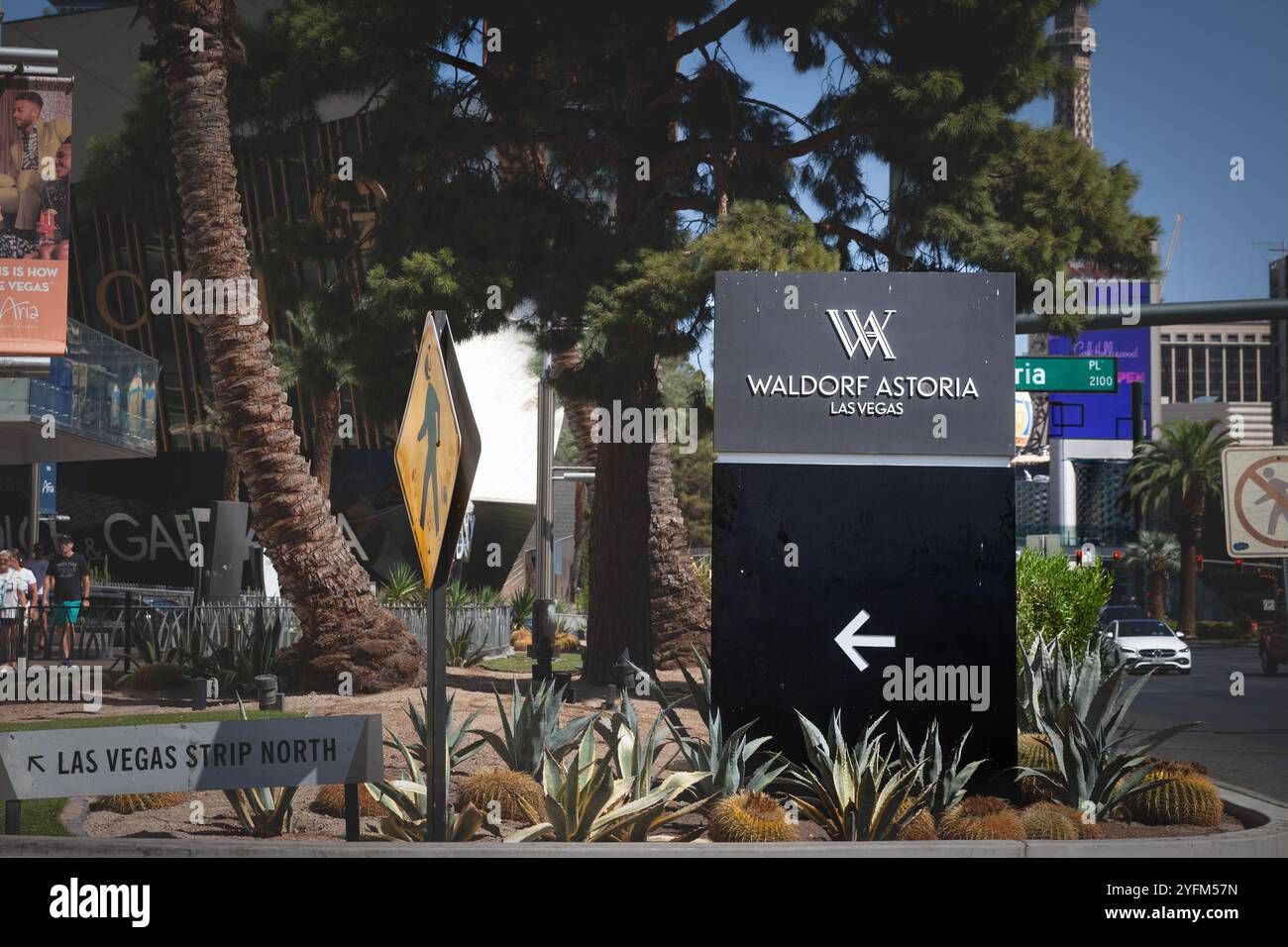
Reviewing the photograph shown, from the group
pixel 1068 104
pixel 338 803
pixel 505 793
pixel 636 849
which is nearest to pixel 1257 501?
pixel 505 793

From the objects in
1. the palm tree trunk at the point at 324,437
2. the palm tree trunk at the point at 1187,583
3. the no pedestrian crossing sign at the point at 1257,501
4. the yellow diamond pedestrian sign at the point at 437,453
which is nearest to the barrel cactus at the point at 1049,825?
the yellow diamond pedestrian sign at the point at 437,453

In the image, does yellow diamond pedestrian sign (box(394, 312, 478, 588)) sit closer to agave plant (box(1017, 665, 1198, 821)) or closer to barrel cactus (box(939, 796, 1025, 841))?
barrel cactus (box(939, 796, 1025, 841))

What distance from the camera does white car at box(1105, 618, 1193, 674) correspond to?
33531 mm

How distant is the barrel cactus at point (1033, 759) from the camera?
938 centimetres

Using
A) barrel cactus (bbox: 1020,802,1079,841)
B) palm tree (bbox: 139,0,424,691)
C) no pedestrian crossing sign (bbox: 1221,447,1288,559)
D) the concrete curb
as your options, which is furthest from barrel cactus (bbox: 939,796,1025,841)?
palm tree (bbox: 139,0,424,691)

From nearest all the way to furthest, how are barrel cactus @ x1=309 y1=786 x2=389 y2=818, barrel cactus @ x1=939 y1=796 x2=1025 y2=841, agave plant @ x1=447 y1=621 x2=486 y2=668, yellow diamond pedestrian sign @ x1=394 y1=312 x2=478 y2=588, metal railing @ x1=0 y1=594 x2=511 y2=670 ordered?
yellow diamond pedestrian sign @ x1=394 y1=312 x2=478 y2=588
barrel cactus @ x1=939 y1=796 x2=1025 y2=841
barrel cactus @ x1=309 y1=786 x2=389 y2=818
metal railing @ x1=0 y1=594 x2=511 y2=670
agave plant @ x1=447 y1=621 x2=486 y2=668

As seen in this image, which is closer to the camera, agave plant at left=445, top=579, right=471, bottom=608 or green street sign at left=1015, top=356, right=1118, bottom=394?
green street sign at left=1015, top=356, right=1118, bottom=394

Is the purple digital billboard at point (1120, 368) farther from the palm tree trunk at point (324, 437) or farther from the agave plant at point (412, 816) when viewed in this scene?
the agave plant at point (412, 816)

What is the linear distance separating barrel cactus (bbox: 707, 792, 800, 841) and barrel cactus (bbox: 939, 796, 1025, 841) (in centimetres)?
98

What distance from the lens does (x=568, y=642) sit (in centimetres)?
2911

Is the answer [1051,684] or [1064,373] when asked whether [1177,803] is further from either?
[1064,373]

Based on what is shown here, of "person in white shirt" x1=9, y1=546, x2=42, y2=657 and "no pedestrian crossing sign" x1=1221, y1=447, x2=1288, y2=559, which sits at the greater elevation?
"no pedestrian crossing sign" x1=1221, y1=447, x2=1288, y2=559

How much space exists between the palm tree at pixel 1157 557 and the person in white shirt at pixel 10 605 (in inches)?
2754
